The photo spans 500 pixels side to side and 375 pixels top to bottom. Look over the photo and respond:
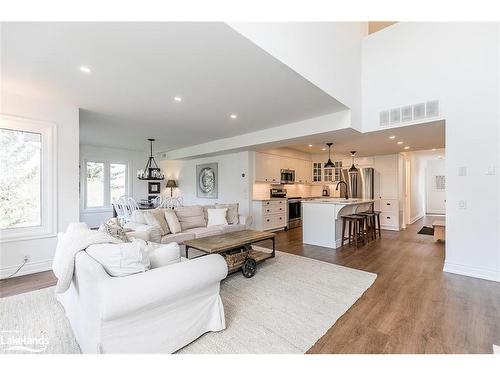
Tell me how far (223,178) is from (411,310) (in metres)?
5.61

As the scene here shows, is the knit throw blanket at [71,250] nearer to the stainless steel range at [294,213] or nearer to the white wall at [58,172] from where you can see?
the white wall at [58,172]

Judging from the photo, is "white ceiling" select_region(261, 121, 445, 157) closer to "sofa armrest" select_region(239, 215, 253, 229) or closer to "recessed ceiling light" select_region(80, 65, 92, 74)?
"sofa armrest" select_region(239, 215, 253, 229)

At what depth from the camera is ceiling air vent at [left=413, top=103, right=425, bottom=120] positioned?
3723mm

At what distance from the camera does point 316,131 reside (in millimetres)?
4359

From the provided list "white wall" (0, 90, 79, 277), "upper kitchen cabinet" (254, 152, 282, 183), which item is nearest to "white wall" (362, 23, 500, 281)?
"upper kitchen cabinet" (254, 152, 282, 183)

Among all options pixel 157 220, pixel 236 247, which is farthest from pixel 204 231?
pixel 236 247

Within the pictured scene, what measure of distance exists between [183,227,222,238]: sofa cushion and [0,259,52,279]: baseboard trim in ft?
6.84

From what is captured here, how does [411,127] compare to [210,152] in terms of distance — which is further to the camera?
[210,152]

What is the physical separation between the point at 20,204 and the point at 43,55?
2.25m

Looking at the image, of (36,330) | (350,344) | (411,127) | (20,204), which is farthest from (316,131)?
(20,204)

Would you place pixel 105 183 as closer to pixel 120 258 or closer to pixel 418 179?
pixel 120 258

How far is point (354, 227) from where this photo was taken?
4.88 metres

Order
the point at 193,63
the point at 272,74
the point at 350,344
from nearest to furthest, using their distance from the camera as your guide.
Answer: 1. the point at 350,344
2. the point at 193,63
3. the point at 272,74
